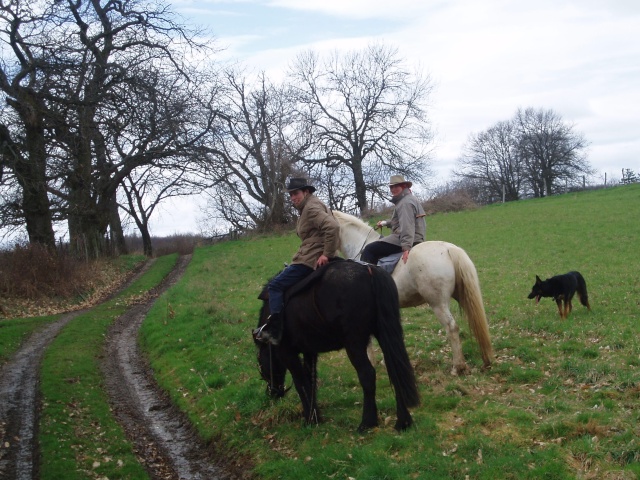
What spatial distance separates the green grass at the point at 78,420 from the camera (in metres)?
7.32

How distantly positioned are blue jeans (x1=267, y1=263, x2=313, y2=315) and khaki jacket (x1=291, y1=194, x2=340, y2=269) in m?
0.10

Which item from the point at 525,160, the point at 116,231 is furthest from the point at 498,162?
the point at 116,231

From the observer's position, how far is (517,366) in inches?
365

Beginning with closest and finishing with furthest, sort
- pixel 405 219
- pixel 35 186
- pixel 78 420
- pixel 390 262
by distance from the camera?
pixel 78 420 < pixel 405 219 < pixel 390 262 < pixel 35 186

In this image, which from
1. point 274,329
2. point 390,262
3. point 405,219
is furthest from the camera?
point 390,262

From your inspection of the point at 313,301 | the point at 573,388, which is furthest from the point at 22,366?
the point at 573,388

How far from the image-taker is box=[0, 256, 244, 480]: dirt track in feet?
24.6

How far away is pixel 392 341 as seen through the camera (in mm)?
6984

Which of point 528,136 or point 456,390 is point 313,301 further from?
point 528,136

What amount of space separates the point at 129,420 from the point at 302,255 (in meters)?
4.00

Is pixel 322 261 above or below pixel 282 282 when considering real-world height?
above

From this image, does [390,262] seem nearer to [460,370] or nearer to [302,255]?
[460,370]

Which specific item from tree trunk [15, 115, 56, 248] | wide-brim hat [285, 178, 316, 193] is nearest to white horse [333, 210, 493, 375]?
wide-brim hat [285, 178, 316, 193]

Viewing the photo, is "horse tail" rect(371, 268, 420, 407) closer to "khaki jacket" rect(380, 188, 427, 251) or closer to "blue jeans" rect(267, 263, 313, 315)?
"blue jeans" rect(267, 263, 313, 315)
